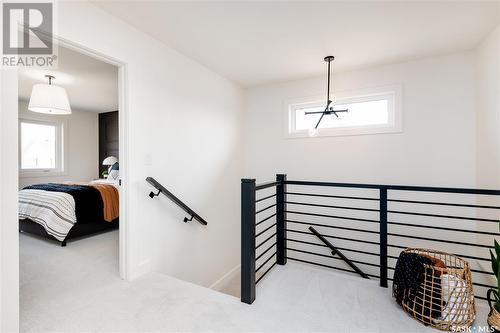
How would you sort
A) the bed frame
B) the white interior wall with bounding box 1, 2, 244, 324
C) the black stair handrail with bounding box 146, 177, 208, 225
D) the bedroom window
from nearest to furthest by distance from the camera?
the white interior wall with bounding box 1, 2, 244, 324, the black stair handrail with bounding box 146, 177, 208, 225, the bed frame, the bedroom window

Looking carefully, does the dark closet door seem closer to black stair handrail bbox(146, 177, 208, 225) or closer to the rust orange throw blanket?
the rust orange throw blanket

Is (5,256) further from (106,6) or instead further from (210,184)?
(210,184)

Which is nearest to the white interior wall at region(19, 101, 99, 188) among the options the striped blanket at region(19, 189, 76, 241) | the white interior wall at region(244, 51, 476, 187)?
the striped blanket at region(19, 189, 76, 241)

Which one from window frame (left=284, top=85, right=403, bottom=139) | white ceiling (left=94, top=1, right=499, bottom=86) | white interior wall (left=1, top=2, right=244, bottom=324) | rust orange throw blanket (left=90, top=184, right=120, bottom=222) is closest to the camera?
white interior wall (left=1, top=2, right=244, bottom=324)

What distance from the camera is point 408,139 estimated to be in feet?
9.50

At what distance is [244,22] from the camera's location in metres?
2.09

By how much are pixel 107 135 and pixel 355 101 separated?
5863mm

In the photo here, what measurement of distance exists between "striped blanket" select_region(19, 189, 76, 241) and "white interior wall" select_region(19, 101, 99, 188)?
2.35 m

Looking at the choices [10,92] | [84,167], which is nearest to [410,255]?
[10,92]

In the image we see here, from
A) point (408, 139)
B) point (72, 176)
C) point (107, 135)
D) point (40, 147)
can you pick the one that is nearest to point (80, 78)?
point (40, 147)

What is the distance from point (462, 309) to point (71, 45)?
10.5ft

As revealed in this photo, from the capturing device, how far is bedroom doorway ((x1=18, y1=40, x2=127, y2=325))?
217 centimetres

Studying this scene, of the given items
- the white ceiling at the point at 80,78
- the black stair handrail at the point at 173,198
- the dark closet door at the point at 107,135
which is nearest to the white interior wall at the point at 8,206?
the black stair handrail at the point at 173,198

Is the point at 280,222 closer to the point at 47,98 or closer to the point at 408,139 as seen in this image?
the point at 408,139
